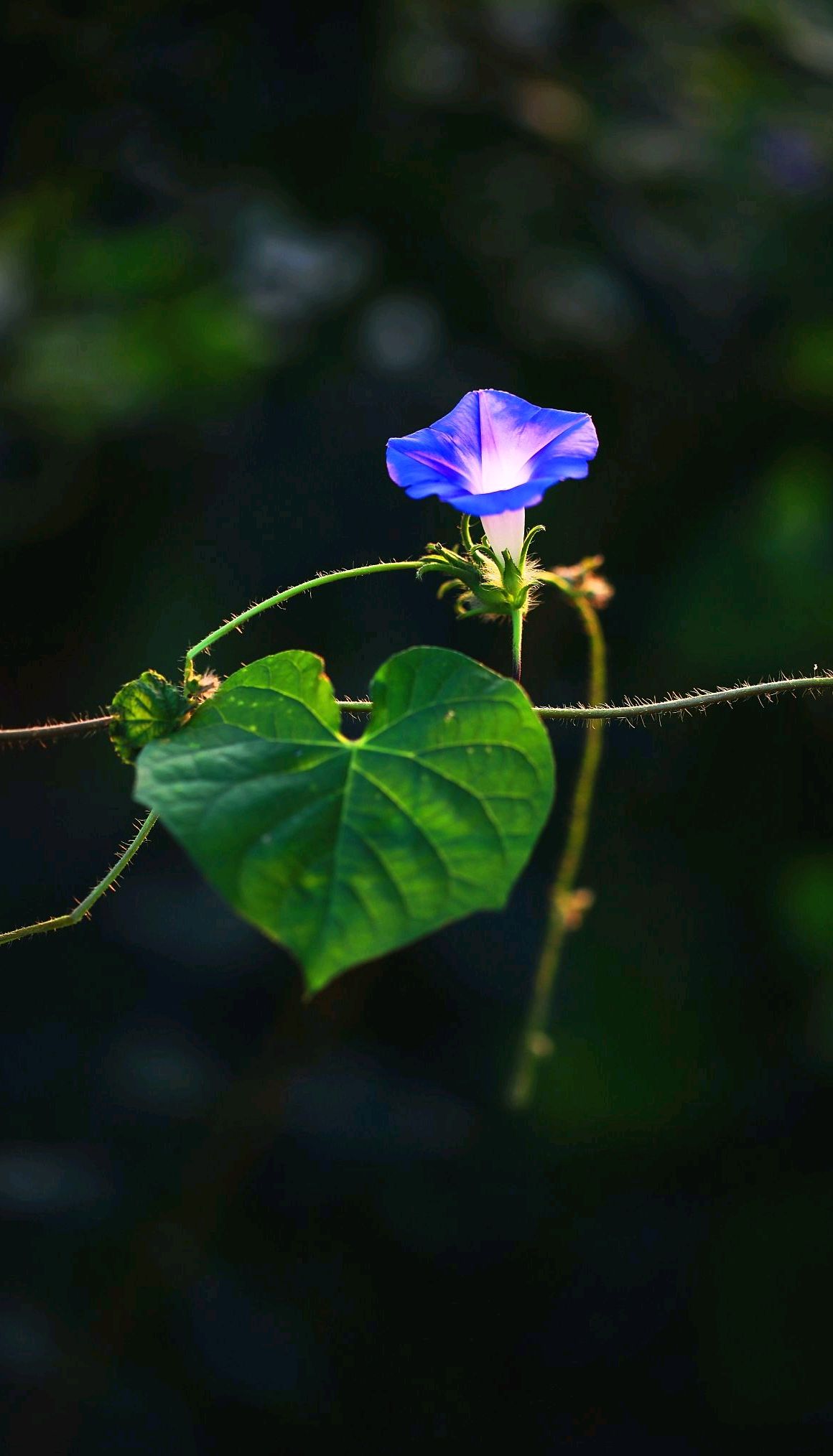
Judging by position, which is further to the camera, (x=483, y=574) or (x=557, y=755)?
(x=557, y=755)

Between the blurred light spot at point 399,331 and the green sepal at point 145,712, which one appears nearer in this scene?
the green sepal at point 145,712

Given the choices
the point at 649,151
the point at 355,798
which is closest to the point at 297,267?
the point at 649,151

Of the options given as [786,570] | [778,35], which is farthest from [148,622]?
[778,35]

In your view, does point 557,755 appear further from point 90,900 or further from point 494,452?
point 90,900

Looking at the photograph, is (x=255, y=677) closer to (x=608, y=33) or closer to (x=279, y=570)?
(x=279, y=570)

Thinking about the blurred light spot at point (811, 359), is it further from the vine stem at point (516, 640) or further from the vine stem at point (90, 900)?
the vine stem at point (90, 900)

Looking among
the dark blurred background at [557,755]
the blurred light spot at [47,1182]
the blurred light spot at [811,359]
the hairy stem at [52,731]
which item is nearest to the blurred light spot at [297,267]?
the dark blurred background at [557,755]
